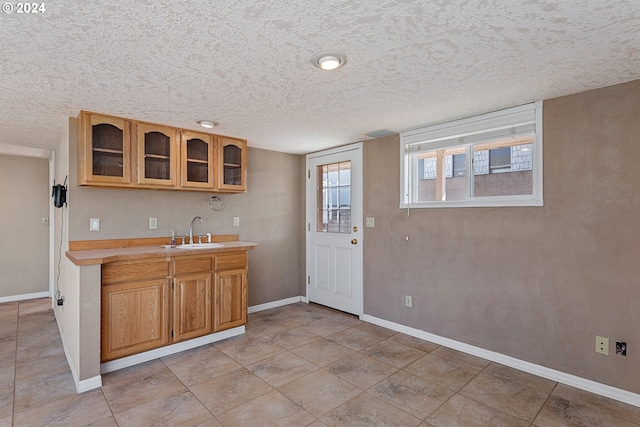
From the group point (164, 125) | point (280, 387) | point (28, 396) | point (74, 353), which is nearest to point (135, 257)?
point (74, 353)

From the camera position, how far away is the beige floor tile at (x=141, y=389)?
2221 millimetres

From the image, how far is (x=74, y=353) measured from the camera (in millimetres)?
2553

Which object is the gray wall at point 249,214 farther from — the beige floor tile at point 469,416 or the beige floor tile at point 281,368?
the beige floor tile at point 469,416

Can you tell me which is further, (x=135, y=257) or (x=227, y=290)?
(x=227, y=290)

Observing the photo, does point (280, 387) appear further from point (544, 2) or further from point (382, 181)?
point (544, 2)

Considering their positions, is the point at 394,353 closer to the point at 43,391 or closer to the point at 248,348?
the point at 248,348

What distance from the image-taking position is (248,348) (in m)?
3.12

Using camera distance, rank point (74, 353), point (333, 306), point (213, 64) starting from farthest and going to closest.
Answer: point (333, 306) < point (74, 353) < point (213, 64)

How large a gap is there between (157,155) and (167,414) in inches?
88.0

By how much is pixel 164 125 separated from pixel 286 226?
6.80 feet

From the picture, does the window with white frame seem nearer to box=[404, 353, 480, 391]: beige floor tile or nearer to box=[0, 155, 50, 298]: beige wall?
box=[404, 353, 480, 391]: beige floor tile

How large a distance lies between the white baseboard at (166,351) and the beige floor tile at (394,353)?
1.36 m

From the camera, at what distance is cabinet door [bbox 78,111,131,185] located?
9.17ft

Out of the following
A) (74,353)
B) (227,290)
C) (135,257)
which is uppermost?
(135,257)
